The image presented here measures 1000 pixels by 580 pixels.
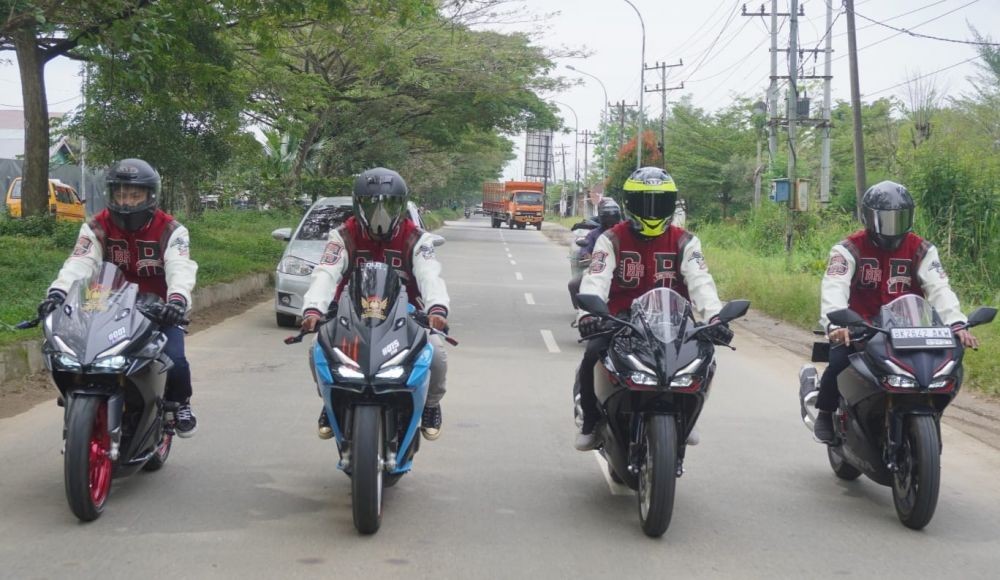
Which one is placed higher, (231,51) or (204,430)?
(231,51)

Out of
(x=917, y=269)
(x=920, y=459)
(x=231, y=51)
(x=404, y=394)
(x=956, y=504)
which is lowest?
(x=956, y=504)

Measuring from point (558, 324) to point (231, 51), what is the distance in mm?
7401

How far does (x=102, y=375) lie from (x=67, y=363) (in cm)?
19

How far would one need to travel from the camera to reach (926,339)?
543cm

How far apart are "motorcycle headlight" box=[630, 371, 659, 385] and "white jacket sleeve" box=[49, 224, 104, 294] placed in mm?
2857

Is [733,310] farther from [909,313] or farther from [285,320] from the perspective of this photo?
[285,320]

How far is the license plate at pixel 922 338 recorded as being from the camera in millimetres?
5414

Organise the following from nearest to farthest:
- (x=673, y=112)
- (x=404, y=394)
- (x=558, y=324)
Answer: (x=404, y=394) < (x=558, y=324) < (x=673, y=112)

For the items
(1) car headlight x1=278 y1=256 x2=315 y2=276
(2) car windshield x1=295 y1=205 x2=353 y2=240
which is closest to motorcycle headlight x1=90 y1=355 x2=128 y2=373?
(1) car headlight x1=278 y1=256 x2=315 y2=276

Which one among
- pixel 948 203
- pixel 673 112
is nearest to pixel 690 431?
pixel 948 203

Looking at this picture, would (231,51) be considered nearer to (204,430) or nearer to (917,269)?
(204,430)

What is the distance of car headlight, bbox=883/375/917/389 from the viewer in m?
5.35

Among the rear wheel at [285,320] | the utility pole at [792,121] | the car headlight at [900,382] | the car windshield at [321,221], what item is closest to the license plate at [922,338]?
the car headlight at [900,382]

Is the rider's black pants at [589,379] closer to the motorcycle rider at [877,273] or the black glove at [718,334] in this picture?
the black glove at [718,334]
